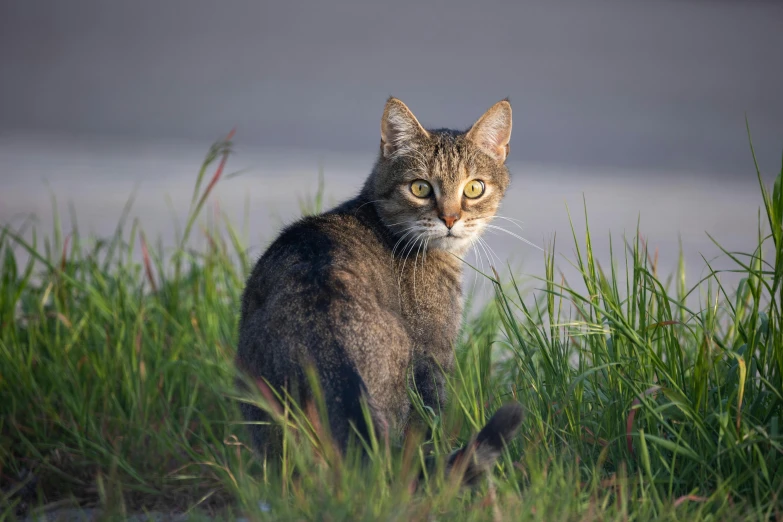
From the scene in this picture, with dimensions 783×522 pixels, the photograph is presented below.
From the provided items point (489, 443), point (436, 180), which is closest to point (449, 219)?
point (436, 180)

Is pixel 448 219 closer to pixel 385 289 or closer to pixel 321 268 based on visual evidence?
pixel 385 289

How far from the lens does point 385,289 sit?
285cm

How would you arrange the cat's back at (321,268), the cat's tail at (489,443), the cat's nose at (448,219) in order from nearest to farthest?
the cat's tail at (489,443) → the cat's back at (321,268) → the cat's nose at (448,219)

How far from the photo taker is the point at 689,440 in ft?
7.77

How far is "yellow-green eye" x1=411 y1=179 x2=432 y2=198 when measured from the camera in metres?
3.26

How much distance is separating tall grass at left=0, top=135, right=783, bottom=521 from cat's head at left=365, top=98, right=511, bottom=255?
483 millimetres

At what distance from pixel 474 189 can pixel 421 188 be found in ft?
0.78

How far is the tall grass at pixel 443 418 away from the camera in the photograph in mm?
2115

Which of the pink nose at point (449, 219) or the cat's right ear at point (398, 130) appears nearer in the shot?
the pink nose at point (449, 219)

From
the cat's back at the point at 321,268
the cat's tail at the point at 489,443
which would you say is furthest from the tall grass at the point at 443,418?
the cat's back at the point at 321,268

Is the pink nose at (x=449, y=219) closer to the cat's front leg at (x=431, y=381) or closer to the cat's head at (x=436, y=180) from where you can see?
the cat's head at (x=436, y=180)

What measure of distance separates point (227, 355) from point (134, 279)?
916 mm

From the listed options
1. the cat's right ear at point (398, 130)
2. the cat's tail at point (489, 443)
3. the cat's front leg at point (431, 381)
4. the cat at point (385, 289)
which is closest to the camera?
the cat's tail at point (489, 443)

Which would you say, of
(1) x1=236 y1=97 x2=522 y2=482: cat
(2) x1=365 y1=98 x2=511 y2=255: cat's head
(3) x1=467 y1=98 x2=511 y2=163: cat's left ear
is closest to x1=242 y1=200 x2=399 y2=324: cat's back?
(1) x1=236 y1=97 x2=522 y2=482: cat
